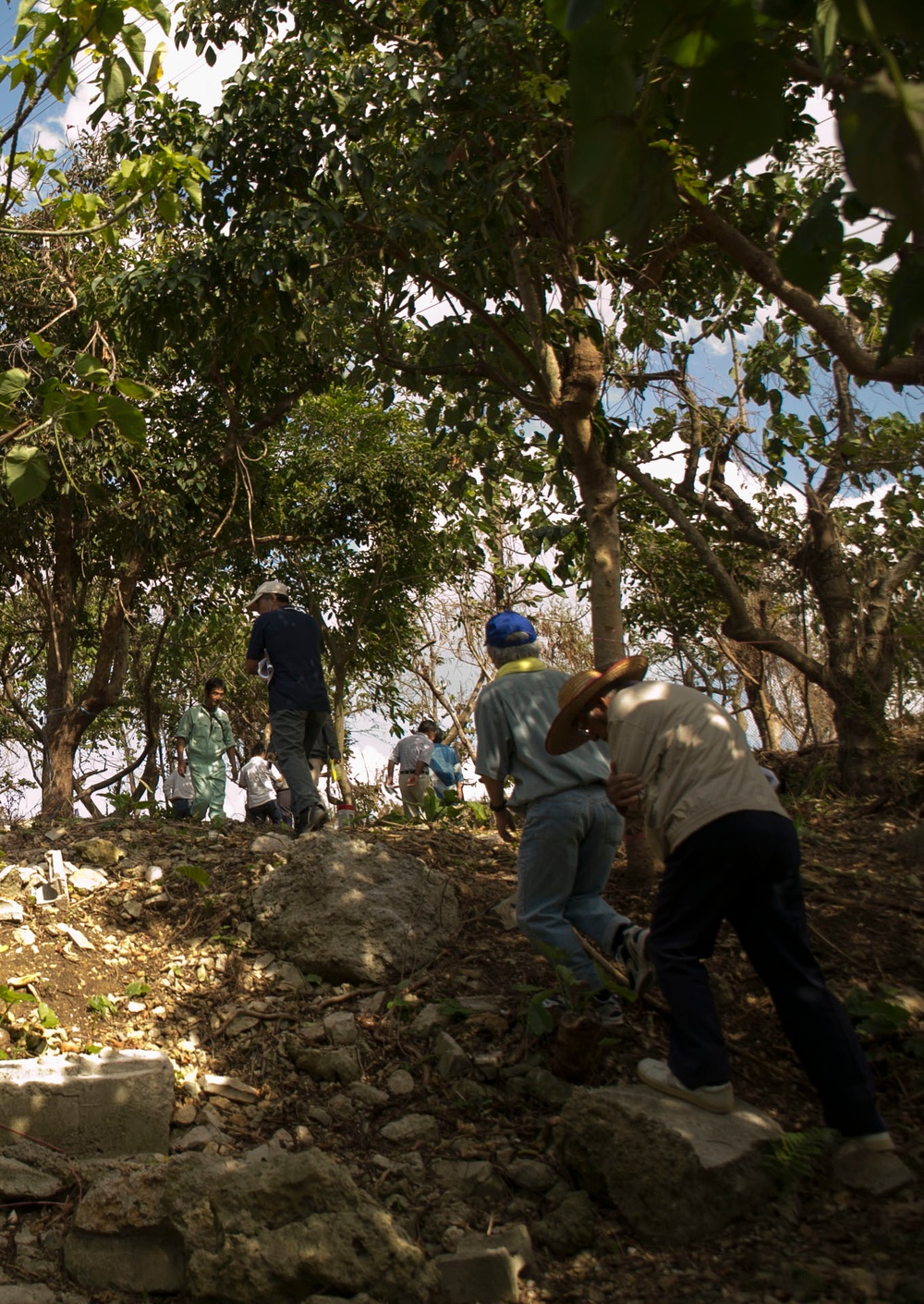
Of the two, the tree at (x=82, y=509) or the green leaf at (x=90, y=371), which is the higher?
the tree at (x=82, y=509)

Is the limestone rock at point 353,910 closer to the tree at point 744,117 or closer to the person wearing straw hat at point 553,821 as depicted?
the person wearing straw hat at point 553,821

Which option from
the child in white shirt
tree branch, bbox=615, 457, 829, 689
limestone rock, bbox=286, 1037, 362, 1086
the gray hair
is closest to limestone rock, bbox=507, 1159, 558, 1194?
limestone rock, bbox=286, 1037, 362, 1086

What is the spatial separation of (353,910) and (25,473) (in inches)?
109

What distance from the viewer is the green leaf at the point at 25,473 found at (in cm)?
296

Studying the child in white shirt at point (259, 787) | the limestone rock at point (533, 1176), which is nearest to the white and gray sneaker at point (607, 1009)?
the limestone rock at point (533, 1176)

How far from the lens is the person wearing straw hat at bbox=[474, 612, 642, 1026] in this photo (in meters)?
4.21

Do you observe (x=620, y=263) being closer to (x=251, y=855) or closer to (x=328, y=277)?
(x=328, y=277)

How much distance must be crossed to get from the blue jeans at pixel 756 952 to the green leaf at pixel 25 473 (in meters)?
2.17

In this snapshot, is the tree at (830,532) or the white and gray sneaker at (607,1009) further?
the tree at (830,532)

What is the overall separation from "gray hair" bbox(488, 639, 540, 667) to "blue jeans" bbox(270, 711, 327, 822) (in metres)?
2.42

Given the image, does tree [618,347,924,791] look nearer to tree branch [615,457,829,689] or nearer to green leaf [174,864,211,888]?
tree branch [615,457,829,689]

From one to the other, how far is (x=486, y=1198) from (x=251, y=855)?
309 cm

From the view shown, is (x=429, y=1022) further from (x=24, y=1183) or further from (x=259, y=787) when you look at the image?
(x=259, y=787)

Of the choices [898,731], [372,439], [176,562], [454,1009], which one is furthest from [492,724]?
[372,439]
